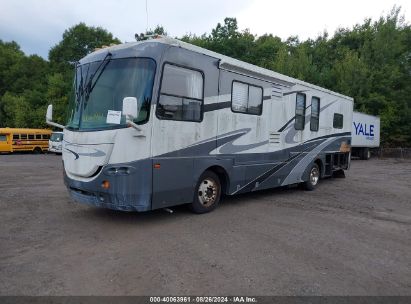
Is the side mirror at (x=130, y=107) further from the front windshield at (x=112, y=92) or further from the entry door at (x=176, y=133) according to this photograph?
the entry door at (x=176, y=133)

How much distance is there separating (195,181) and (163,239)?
1.64 metres

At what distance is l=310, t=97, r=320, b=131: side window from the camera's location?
11.6 m

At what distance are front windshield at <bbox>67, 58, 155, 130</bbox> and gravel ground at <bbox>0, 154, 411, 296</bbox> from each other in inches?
76.5

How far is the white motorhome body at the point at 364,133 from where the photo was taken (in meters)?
28.4

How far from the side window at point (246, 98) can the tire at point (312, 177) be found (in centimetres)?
372

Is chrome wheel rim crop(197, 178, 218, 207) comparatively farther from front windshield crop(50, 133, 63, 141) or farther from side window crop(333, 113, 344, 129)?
front windshield crop(50, 133, 63, 141)

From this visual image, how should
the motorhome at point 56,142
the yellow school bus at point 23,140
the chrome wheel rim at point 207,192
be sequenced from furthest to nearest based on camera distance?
the yellow school bus at point 23,140, the motorhome at point 56,142, the chrome wheel rim at point 207,192

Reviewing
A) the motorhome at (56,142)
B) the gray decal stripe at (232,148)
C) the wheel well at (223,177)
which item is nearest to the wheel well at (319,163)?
the gray decal stripe at (232,148)

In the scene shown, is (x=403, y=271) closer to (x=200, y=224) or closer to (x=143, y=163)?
(x=200, y=224)

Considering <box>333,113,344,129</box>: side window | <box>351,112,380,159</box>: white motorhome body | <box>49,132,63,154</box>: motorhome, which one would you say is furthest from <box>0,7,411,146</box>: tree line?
<box>333,113,344,129</box>: side window

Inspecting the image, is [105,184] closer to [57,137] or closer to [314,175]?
[314,175]

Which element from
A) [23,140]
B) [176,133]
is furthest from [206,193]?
[23,140]

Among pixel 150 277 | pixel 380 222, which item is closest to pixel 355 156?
pixel 380 222

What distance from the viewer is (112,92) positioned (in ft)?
22.0
